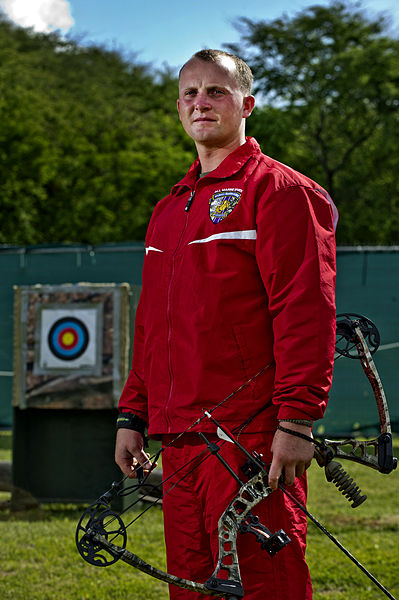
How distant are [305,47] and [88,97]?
775 cm

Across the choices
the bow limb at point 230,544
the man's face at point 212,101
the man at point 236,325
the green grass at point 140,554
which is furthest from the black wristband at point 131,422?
the green grass at point 140,554

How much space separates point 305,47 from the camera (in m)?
19.5

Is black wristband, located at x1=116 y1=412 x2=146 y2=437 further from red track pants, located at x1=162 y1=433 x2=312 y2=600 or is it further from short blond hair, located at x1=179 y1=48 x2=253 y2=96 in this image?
short blond hair, located at x1=179 y1=48 x2=253 y2=96

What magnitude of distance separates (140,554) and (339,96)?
1708 cm

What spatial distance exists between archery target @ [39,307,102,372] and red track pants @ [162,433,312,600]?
279cm

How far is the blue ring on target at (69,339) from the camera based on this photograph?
470 centimetres

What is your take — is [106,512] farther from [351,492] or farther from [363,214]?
[363,214]

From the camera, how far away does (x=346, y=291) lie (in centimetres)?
712

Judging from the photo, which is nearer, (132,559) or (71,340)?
(132,559)

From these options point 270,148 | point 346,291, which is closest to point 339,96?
point 270,148

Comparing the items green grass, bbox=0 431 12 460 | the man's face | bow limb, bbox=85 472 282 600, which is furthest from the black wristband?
green grass, bbox=0 431 12 460

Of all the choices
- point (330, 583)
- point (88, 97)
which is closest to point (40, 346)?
point (330, 583)

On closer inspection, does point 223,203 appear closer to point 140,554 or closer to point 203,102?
point 203,102

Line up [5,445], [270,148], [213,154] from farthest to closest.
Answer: [270,148], [5,445], [213,154]
